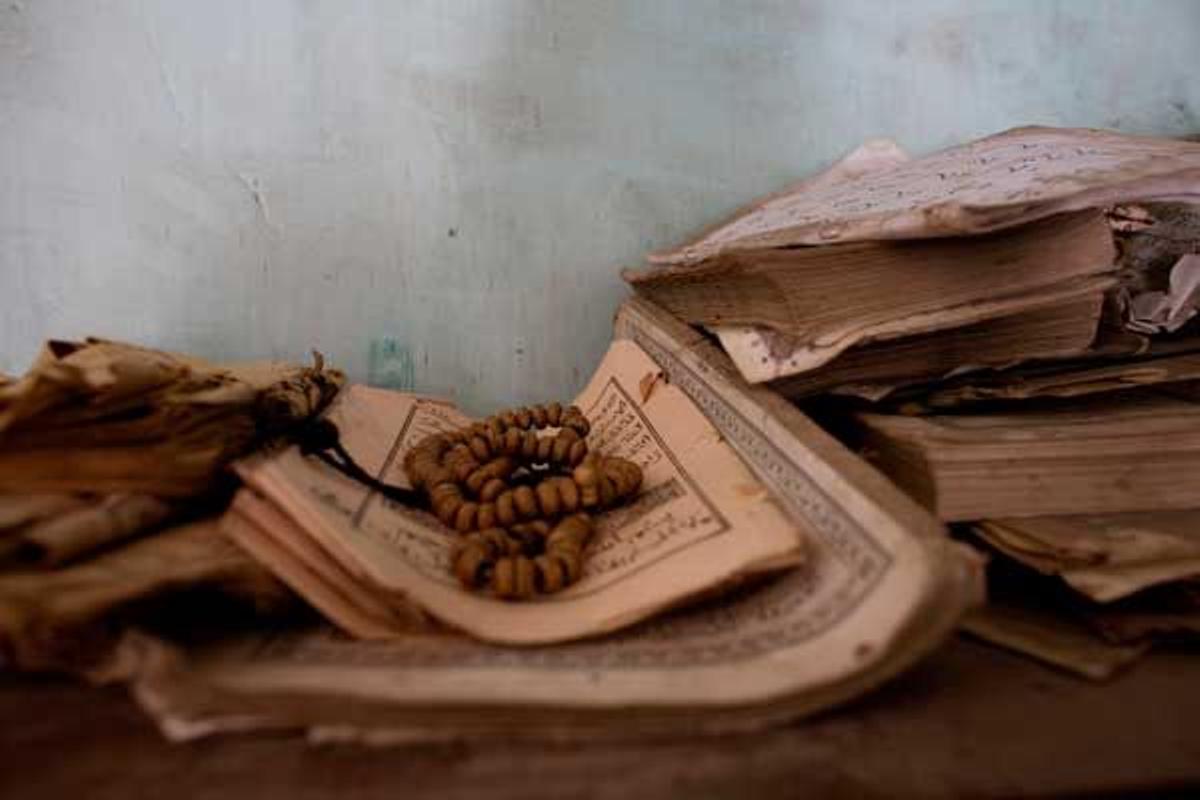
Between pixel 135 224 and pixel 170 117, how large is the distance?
13 cm

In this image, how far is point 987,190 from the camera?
591 millimetres

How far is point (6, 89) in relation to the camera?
866 millimetres

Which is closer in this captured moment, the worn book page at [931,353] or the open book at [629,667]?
the open book at [629,667]

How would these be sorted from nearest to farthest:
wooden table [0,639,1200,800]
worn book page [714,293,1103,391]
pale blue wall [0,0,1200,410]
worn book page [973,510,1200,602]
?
wooden table [0,639,1200,800] < worn book page [973,510,1200,602] < worn book page [714,293,1103,391] < pale blue wall [0,0,1200,410]

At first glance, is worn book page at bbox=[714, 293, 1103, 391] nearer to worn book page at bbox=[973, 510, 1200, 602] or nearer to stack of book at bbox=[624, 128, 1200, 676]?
stack of book at bbox=[624, 128, 1200, 676]

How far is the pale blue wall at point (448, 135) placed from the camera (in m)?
0.89

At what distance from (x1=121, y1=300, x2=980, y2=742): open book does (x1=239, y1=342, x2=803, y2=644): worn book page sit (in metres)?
0.02

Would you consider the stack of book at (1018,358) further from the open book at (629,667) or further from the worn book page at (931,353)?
the open book at (629,667)

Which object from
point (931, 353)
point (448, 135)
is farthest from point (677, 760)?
point (448, 135)

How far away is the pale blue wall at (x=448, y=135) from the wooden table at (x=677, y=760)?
651 millimetres

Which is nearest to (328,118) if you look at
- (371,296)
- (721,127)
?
(371,296)

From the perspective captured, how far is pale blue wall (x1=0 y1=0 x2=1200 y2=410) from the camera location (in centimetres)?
89

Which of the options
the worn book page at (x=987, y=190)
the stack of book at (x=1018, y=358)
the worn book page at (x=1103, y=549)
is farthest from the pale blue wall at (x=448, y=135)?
the worn book page at (x=1103, y=549)

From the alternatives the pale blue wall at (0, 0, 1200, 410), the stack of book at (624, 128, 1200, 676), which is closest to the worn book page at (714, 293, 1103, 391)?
the stack of book at (624, 128, 1200, 676)
